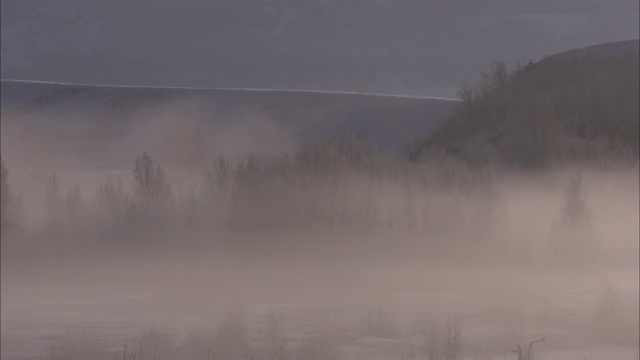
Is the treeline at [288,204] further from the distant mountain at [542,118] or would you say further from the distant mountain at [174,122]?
the distant mountain at [542,118]

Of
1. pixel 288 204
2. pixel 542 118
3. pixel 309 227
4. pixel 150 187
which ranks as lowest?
pixel 309 227

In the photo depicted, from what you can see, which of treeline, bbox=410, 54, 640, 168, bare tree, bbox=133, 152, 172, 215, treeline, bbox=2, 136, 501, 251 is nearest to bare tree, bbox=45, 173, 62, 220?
treeline, bbox=2, 136, 501, 251

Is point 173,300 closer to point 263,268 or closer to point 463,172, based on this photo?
point 263,268

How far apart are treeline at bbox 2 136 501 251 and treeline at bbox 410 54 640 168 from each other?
9.85ft

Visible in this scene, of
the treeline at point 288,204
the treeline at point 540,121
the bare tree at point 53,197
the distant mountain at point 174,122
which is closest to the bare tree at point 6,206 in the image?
the bare tree at point 53,197

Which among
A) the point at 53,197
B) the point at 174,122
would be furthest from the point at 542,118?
the point at 53,197

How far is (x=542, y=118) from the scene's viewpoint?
25.8 meters

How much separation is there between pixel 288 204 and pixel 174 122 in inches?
162

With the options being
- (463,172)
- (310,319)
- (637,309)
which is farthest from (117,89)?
(637,309)

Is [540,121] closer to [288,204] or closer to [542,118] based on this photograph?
Result: [542,118]

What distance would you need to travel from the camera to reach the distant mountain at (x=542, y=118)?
23.9 m

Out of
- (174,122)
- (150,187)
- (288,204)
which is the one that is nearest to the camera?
(150,187)

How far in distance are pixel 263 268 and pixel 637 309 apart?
7797mm

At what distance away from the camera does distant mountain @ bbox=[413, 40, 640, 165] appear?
2392 cm
